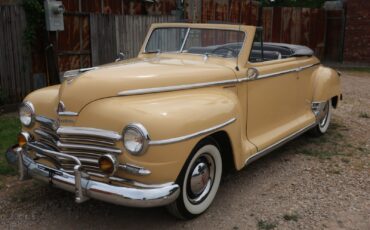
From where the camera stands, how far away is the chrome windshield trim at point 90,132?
3.12 meters

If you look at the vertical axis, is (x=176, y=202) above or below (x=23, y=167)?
below

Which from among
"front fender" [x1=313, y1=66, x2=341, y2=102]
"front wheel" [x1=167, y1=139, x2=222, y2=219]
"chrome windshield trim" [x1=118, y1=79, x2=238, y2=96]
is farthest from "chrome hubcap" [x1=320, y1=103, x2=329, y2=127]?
"front wheel" [x1=167, y1=139, x2=222, y2=219]

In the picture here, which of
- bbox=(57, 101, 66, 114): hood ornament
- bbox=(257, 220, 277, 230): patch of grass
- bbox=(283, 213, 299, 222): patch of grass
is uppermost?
bbox=(57, 101, 66, 114): hood ornament

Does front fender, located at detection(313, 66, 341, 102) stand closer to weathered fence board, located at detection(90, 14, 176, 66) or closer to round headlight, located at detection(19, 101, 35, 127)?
round headlight, located at detection(19, 101, 35, 127)

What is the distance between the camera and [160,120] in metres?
3.11

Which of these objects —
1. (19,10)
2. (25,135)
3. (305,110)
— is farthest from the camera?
(19,10)

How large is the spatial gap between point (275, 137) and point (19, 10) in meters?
4.99

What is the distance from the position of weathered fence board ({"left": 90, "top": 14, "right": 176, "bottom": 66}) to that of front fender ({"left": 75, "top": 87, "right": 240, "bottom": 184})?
531cm

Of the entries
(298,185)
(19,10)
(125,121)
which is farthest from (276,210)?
(19,10)

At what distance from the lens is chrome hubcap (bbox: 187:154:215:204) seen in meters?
3.58

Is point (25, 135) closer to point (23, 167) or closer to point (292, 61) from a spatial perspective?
point (23, 167)

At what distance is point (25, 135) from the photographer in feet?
12.2

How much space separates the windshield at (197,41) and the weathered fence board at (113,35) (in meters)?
3.72

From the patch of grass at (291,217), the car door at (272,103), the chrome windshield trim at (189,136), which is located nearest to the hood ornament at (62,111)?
the chrome windshield trim at (189,136)
